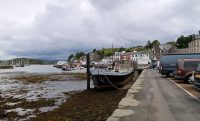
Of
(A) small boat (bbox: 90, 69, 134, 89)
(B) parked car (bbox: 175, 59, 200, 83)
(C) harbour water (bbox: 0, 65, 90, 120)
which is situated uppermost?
(B) parked car (bbox: 175, 59, 200, 83)

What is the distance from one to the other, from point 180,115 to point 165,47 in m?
145

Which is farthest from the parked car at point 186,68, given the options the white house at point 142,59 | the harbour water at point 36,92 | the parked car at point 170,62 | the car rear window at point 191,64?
the white house at point 142,59

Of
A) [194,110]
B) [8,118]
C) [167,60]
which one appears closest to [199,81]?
[194,110]

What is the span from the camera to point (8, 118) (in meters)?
15.7

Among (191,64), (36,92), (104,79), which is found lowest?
(36,92)

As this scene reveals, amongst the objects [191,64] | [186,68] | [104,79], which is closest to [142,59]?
[104,79]

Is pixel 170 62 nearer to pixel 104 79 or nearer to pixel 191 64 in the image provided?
pixel 191 64

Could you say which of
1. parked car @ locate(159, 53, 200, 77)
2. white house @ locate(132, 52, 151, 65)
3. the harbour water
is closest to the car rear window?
parked car @ locate(159, 53, 200, 77)

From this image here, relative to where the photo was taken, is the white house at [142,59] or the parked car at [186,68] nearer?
the parked car at [186,68]

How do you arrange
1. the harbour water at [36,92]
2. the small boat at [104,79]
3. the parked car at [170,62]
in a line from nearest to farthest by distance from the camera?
the harbour water at [36,92], the small boat at [104,79], the parked car at [170,62]

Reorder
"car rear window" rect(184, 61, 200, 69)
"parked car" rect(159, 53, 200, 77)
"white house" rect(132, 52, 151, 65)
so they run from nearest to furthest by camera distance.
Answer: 1. "car rear window" rect(184, 61, 200, 69)
2. "parked car" rect(159, 53, 200, 77)
3. "white house" rect(132, 52, 151, 65)

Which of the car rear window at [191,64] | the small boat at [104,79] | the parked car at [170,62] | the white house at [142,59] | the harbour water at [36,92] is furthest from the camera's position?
the white house at [142,59]

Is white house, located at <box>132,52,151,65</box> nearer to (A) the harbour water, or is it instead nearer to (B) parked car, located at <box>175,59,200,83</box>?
(A) the harbour water

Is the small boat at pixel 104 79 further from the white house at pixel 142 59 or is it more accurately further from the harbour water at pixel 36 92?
the white house at pixel 142 59
